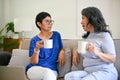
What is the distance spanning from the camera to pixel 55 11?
14.9 ft

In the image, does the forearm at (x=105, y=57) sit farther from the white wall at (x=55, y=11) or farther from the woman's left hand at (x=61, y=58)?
the white wall at (x=55, y=11)

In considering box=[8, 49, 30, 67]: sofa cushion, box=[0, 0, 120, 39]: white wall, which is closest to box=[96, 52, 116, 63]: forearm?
box=[8, 49, 30, 67]: sofa cushion

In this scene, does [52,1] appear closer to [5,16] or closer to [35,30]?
[35,30]

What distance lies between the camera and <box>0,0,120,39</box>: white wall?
176 inches

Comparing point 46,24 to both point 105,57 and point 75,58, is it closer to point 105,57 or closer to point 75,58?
point 75,58

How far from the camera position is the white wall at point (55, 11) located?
4.48 metres

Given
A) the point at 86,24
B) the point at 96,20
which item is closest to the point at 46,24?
the point at 86,24

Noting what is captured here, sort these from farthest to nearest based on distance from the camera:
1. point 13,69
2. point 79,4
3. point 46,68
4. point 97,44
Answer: point 79,4, point 46,68, point 97,44, point 13,69

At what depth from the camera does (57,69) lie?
7.74 feet

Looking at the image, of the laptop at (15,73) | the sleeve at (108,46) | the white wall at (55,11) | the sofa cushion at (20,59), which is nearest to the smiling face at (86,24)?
the sleeve at (108,46)

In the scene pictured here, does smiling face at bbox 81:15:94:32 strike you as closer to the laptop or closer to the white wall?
the laptop

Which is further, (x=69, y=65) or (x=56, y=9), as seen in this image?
(x=56, y=9)

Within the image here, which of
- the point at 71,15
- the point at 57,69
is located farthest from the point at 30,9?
the point at 57,69

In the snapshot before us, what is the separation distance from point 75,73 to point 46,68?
1.10 ft
